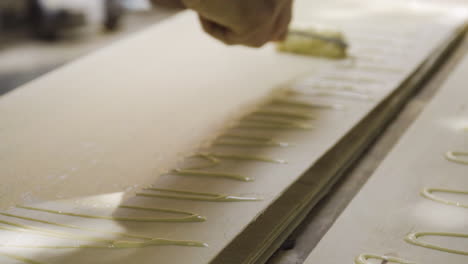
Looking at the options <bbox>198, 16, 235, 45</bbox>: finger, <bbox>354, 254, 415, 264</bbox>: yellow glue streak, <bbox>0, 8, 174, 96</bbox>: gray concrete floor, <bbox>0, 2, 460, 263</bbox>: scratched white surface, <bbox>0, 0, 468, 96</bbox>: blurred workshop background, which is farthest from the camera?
<bbox>0, 0, 468, 96</bbox>: blurred workshop background

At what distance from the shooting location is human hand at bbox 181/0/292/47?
5.19 feet

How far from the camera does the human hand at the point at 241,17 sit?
5.19ft

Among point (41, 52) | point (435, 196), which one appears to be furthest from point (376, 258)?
point (41, 52)

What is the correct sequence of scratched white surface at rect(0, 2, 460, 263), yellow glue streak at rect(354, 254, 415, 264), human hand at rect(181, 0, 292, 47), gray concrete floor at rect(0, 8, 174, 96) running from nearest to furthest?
yellow glue streak at rect(354, 254, 415, 264) < scratched white surface at rect(0, 2, 460, 263) < human hand at rect(181, 0, 292, 47) < gray concrete floor at rect(0, 8, 174, 96)

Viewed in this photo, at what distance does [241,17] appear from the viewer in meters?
1.61

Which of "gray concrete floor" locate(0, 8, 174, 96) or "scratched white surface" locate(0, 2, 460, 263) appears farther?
"gray concrete floor" locate(0, 8, 174, 96)

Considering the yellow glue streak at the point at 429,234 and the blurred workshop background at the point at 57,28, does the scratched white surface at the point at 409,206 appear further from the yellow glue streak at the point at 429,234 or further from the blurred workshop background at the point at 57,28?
the blurred workshop background at the point at 57,28

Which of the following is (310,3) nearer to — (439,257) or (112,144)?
(112,144)

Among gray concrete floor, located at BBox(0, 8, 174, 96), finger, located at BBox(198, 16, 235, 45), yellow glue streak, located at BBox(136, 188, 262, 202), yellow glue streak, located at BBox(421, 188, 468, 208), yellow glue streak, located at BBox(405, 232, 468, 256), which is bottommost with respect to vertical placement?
gray concrete floor, located at BBox(0, 8, 174, 96)

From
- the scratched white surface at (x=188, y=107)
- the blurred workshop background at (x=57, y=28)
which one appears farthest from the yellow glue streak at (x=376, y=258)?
the blurred workshop background at (x=57, y=28)

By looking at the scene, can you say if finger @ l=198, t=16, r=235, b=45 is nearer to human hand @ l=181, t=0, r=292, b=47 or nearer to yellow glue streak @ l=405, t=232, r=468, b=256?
human hand @ l=181, t=0, r=292, b=47

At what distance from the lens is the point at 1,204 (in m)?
1.39

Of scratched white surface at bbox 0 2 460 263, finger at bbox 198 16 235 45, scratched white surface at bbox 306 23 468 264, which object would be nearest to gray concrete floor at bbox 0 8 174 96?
scratched white surface at bbox 0 2 460 263

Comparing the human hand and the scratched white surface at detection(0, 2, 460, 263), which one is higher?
the human hand
